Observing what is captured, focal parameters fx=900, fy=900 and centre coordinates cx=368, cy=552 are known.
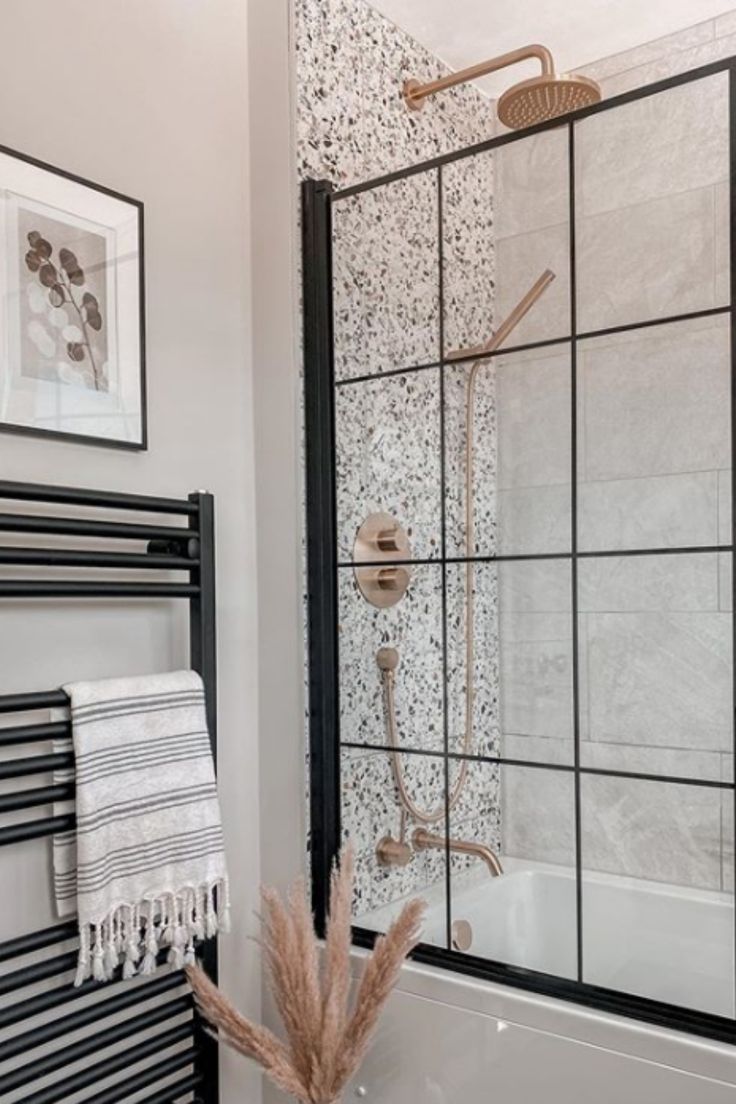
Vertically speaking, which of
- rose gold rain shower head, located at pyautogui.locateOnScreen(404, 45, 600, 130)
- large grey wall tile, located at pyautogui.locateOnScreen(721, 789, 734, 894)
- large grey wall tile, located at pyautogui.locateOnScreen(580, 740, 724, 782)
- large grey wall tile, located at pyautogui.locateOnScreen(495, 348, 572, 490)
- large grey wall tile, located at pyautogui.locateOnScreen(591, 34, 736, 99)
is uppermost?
large grey wall tile, located at pyautogui.locateOnScreen(591, 34, 736, 99)

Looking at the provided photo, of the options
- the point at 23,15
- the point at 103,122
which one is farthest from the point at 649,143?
the point at 23,15

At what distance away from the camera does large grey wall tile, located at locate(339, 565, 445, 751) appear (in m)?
1.72

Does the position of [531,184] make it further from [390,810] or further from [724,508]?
[390,810]

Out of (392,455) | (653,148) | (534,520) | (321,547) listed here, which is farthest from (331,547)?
(653,148)

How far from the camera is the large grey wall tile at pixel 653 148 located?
4.80 ft

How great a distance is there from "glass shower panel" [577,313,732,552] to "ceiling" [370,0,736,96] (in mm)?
829

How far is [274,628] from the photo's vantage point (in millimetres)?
1699

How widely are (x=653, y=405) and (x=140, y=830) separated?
1.25 m

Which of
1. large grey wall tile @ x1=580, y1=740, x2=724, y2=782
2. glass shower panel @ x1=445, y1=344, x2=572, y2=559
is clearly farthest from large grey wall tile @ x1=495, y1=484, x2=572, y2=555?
large grey wall tile @ x1=580, y1=740, x2=724, y2=782

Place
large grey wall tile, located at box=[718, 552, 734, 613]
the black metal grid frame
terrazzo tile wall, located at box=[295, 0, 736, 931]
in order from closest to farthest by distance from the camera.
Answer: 1. the black metal grid frame
2. large grey wall tile, located at box=[718, 552, 734, 613]
3. terrazzo tile wall, located at box=[295, 0, 736, 931]

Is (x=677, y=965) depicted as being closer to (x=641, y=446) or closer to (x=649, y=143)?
(x=641, y=446)

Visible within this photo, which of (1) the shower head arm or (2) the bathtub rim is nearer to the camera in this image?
(2) the bathtub rim

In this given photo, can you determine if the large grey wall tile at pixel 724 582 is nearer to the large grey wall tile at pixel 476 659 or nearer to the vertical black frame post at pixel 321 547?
the large grey wall tile at pixel 476 659

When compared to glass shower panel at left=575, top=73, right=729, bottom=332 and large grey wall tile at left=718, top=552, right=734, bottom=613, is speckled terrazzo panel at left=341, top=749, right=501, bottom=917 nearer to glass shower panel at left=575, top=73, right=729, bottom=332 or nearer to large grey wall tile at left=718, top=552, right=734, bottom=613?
large grey wall tile at left=718, top=552, right=734, bottom=613
